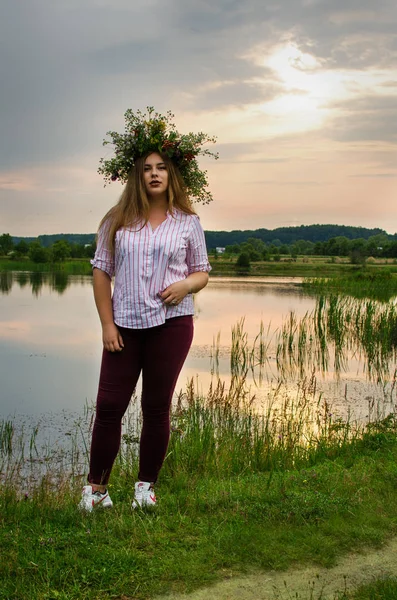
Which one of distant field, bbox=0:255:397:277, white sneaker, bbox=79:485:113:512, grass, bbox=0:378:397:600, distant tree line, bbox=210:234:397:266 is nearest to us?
grass, bbox=0:378:397:600

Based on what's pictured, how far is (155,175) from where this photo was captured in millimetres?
3270

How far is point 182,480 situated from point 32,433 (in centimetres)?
349

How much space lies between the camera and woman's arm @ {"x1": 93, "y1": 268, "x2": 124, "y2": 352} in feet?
10.3

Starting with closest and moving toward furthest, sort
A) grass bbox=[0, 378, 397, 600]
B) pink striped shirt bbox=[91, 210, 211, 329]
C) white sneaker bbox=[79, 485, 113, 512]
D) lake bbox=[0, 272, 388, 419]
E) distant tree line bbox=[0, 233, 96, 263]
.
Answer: grass bbox=[0, 378, 397, 600] < pink striped shirt bbox=[91, 210, 211, 329] < white sneaker bbox=[79, 485, 113, 512] < lake bbox=[0, 272, 388, 419] < distant tree line bbox=[0, 233, 96, 263]

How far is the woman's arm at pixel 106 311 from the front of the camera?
3135 mm

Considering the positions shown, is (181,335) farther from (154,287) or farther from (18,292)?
(18,292)

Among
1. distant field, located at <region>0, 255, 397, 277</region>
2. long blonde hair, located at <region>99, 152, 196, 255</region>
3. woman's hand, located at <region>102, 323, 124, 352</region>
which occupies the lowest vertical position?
distant field, located at <region>0, 255, 397, 277</region>

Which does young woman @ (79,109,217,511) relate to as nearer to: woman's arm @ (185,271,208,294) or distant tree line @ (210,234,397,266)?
woman's arm @ (185,271,208,294)

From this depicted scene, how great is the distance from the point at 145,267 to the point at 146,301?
0.54ft

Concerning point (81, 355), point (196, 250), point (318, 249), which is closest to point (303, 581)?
point (196, 250)

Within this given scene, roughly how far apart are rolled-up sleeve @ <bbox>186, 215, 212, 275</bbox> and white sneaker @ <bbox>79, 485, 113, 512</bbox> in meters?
1.23

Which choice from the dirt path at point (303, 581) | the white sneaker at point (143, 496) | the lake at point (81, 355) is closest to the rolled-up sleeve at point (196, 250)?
the white sneaker at point (143, 496)

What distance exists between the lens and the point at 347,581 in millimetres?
2621

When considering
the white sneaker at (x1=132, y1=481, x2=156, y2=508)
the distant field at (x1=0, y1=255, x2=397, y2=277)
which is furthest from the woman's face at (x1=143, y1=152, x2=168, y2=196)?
the distant field at (x1=0, y1=255, x2=397, y2=277)
